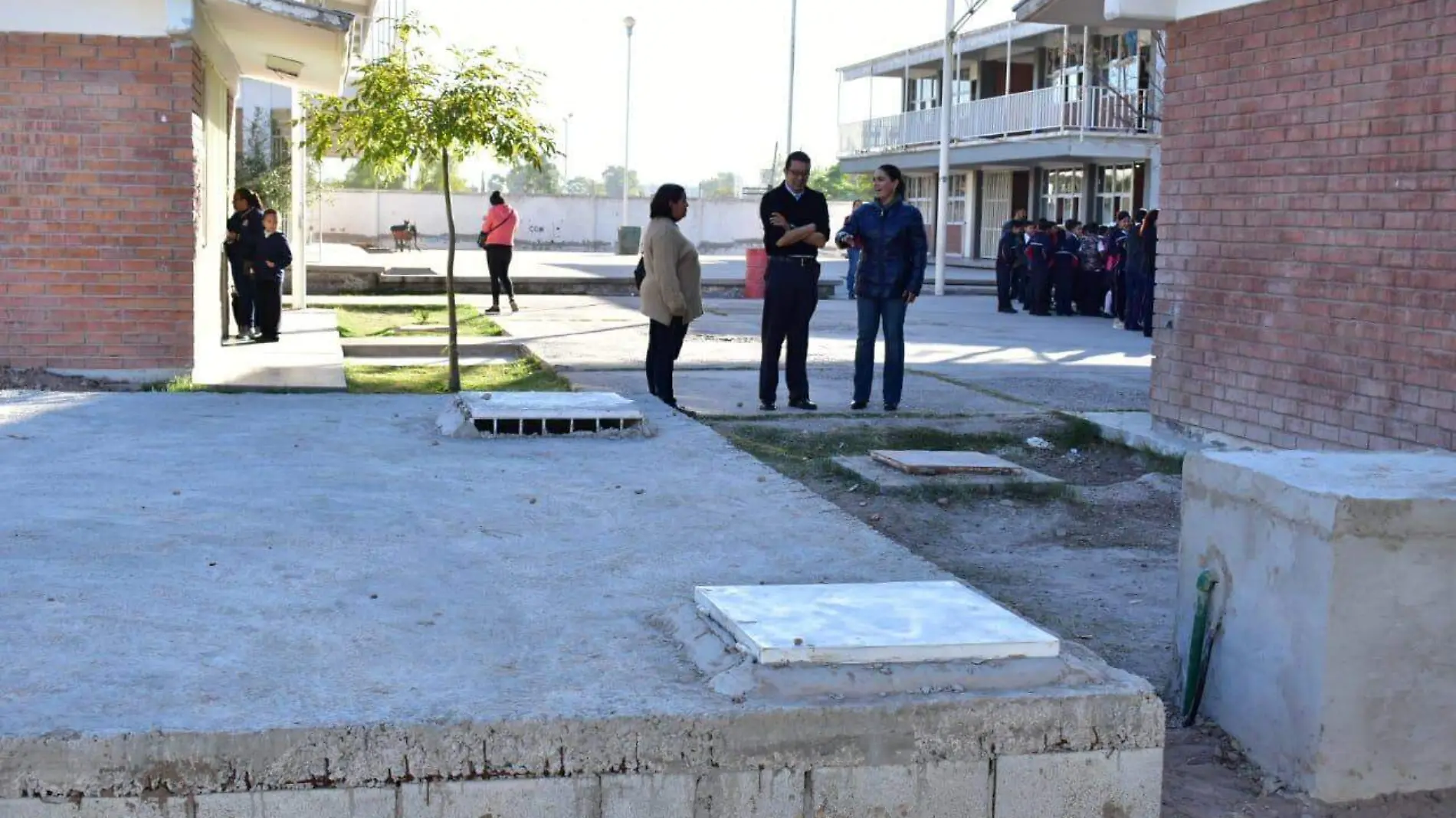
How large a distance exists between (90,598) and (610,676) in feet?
5.48

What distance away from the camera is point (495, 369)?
1457cm

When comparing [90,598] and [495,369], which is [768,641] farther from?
[495,369]

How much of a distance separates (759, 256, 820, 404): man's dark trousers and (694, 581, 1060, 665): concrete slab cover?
243 inches

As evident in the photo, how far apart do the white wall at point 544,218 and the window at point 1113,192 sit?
2007cm

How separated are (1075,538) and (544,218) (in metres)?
55.0

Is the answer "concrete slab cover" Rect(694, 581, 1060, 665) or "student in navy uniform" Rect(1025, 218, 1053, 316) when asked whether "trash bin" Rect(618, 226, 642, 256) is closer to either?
"student in navy uniform" Rect(1025, 218, 1053, 316)

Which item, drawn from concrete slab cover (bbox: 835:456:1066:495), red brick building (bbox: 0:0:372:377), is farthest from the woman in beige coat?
red brick building (bbox: 0:0:372:377)

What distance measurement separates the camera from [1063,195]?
3953 centimetres

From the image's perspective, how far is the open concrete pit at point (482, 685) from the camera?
3.26 metres

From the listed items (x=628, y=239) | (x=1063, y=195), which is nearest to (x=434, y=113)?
(x=1063, y=195)

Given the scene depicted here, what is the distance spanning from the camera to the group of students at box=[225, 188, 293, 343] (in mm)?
14977

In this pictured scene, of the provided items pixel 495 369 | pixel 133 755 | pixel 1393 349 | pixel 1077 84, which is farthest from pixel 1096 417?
pixel 1077 84

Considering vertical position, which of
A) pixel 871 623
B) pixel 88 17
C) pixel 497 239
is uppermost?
pixel 88 17

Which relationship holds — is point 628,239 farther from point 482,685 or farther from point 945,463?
point 482,685
